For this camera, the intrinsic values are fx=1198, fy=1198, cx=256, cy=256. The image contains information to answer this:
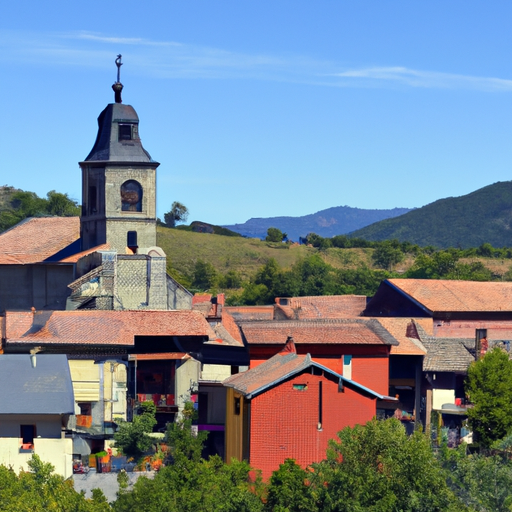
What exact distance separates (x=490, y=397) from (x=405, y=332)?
1103 centimetres

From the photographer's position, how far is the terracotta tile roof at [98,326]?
146 ft

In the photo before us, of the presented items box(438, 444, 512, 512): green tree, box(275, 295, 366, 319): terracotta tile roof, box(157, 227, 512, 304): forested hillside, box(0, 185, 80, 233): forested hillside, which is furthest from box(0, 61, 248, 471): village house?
box(0, 185, 80, 233): forested hillside

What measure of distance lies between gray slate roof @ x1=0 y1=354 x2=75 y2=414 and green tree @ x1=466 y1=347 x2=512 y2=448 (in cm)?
1437

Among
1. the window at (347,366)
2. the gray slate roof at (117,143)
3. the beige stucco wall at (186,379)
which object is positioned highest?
the gray slate roof at (117,143)

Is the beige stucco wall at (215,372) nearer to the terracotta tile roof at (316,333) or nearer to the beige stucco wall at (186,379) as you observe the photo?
the beige stucco wall at (186,379)

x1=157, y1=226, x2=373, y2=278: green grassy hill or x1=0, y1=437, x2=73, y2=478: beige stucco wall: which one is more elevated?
x1=157, y1=226, x2=373, y2=278: green grassy hill

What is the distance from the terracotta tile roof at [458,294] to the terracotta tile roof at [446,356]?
847 cm

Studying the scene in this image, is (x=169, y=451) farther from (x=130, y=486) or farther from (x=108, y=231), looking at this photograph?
(x=108, y=231)

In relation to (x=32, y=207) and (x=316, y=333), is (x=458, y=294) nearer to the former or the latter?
(x=316, y=333)

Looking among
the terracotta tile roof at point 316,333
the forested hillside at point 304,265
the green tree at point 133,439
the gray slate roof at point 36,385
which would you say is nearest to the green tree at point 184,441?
the green tree at point 133,439

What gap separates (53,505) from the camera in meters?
30.0

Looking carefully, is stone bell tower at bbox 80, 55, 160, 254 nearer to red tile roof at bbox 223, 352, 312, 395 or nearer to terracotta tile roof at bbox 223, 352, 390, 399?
red tile roof at bbox 223, 352, 312, 395

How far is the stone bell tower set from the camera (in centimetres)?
5575

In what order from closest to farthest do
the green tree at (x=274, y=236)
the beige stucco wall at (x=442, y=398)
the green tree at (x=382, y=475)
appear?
the green tree at (x=382, y=475), the beige stucco wall at (x=442, y=398), the green tree at (x=274, y=236)
